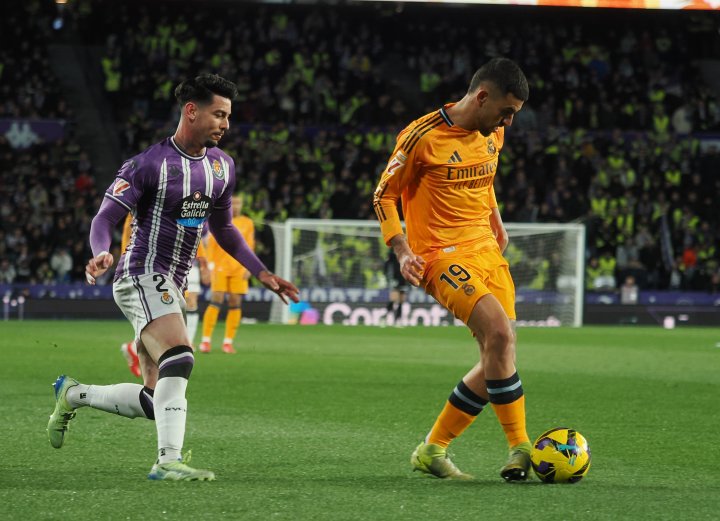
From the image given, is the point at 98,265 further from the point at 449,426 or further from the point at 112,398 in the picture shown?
the point at 449,426

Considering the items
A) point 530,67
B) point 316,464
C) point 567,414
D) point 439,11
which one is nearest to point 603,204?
point 530,67

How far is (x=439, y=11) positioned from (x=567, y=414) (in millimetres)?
24114

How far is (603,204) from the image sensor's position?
28.0 m

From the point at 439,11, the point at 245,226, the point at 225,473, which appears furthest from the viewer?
the point at 439,11

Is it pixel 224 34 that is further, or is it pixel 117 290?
pixel 224 34

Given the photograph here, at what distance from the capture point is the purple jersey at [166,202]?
19.8 ft

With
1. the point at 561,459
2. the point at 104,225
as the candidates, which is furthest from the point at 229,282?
the point at 561,459

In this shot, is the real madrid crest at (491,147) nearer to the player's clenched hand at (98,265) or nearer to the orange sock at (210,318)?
the player's clenched hand at (98,265)

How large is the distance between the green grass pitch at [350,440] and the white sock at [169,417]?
19cm

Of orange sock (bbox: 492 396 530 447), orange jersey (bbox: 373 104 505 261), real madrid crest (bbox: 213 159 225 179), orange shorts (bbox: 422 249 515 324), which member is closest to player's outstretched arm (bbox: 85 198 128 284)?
real madrid crest (bbox: 213 159 225 179)

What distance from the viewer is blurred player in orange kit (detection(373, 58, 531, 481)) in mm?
6016

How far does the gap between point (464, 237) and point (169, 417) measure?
5.64ft

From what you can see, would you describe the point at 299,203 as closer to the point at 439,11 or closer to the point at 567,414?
the point at 439,11

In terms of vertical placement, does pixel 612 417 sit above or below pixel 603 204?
below
